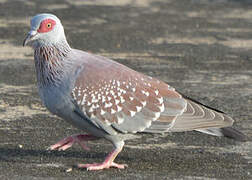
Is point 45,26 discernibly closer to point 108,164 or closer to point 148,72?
point 108,164

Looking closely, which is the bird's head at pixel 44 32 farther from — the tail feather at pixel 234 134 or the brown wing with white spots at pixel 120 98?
the tail feather at pixel 234 134

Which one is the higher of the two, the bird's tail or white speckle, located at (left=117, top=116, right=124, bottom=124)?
white speckle, located at (left=117, top=116, right=124, bottom=124)

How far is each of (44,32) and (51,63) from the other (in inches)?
11.8

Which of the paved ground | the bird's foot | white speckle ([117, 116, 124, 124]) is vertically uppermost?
white speckle ([117, 116, 124, 124])

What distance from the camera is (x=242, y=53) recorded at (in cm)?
1160

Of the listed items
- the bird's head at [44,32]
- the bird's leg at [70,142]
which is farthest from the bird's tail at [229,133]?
the bird's head at [44,32]

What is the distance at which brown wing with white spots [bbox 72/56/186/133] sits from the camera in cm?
682

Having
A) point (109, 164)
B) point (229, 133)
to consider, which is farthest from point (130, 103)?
point (229, 133)

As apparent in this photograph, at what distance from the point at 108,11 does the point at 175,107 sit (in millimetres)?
7502

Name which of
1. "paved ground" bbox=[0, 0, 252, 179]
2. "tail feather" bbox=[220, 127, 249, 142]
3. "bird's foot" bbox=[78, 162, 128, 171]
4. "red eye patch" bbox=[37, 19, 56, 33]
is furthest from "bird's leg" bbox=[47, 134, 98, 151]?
"tail feather" bbox=[220, 127, 249, 142]

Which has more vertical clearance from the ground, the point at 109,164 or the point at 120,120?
the point at 120,120

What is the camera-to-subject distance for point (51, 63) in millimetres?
6938

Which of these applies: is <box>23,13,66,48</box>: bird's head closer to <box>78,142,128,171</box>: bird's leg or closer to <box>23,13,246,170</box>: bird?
<box>23,13,246,170</box>: bird

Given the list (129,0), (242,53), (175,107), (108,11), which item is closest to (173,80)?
(242,53)
